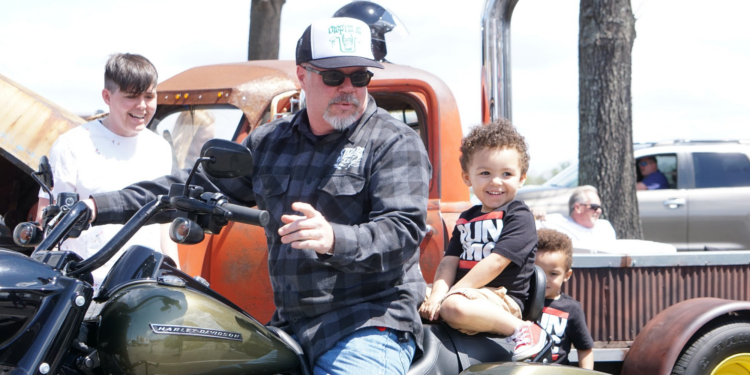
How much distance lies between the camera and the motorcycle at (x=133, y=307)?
1.57 metres

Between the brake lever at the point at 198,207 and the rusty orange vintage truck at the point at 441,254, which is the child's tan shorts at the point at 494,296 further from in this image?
the rusty orange vintage truck at the point at 441,254

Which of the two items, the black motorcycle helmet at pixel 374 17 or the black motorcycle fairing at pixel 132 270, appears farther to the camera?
the black motorcycle helmet at pixel 374 17

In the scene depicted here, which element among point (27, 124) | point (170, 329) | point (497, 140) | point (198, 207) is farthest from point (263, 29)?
point (170, 329)

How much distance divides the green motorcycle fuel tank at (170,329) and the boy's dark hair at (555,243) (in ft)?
5.81

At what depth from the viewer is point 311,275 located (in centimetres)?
211

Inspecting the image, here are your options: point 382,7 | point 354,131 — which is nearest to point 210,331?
point 354,131

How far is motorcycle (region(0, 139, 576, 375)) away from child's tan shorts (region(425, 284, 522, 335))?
2.18 ft

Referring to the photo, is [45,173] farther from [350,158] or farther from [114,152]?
[114,152]

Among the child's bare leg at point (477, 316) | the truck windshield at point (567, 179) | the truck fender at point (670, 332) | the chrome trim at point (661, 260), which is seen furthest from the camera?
the truck windshield at point (567, 179)

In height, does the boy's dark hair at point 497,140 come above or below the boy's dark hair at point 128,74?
below

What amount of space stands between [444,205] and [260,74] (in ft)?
4.18

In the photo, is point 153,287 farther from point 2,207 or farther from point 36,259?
point 2,207

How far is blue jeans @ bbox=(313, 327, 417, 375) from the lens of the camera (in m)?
2.05

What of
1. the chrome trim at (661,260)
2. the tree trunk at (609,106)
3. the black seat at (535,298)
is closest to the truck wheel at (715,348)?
the chrome trim at (661,260)
